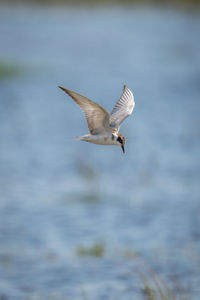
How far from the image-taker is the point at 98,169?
1491 cm

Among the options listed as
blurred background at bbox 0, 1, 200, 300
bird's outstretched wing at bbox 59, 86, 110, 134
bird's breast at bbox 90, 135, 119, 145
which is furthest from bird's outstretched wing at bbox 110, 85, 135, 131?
blurred background at bbox 0, 1, 200, 300

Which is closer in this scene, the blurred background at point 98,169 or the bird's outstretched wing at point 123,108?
the bird's outstretched wing at point 123,108

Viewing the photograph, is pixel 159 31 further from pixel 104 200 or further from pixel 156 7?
pixel 104 200

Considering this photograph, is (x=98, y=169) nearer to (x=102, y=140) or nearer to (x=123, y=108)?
(x=123, y=108)

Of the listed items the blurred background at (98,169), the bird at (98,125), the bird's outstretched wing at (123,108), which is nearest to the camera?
the bird at (98,125)

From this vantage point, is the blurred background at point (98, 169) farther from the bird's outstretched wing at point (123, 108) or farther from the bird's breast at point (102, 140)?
the bird's breast at point (102, 140)

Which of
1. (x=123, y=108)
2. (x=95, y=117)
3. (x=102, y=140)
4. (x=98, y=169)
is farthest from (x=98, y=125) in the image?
(x=98, y=169)

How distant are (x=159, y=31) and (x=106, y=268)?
73.5ft

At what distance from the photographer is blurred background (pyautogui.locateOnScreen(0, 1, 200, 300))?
988cm

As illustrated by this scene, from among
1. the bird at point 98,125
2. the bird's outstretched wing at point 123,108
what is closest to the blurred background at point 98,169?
the bird's outstretched wing at point 123,108

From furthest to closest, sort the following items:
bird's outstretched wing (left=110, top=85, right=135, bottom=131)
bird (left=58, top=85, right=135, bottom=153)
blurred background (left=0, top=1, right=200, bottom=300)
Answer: blurred background (left=0, top=1, right=200, bottom=300), bird's outstretched wing (left=110, top=85, right=135, bottom=131), bird (left=58, top=85, right=135, bottom=153)

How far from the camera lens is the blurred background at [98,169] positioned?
9875 millimetres

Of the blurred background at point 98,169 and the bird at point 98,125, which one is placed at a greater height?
the blurred background at point 98,169

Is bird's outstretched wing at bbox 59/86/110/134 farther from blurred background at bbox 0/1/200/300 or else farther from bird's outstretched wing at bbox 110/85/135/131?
blurred background at bbox 0/1/200/300
